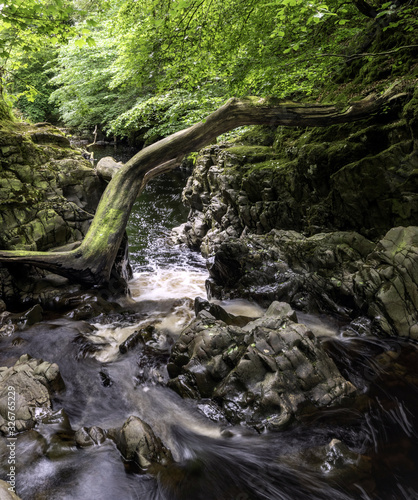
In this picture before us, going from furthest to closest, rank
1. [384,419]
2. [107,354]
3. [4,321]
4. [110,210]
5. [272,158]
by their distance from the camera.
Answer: [272,158] < [110,210] < [4,321] < [107,354] < [384,419]

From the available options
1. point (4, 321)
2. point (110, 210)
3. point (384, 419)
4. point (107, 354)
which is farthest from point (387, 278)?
point (4, 321)

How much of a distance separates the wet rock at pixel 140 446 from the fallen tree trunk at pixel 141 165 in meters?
3.59

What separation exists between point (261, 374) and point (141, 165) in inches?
203

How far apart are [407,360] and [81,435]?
428cm

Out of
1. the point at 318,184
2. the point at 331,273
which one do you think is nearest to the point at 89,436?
the point at 331,273

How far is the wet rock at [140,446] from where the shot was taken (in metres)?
2.86

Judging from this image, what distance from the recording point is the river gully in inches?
104

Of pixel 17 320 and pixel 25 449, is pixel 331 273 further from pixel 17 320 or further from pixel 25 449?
pixel 17 320

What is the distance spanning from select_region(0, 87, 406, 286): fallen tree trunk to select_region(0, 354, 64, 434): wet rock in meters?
2.20

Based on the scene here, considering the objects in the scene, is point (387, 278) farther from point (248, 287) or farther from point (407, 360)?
point (248, 287)

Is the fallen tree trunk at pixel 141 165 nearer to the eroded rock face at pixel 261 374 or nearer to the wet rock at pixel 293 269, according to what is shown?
the wet rock at pixel 293 269

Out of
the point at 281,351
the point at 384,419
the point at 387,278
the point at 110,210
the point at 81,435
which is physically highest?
the point at 110,210

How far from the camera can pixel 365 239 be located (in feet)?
19.3

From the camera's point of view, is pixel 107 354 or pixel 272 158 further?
pixel 272 158
